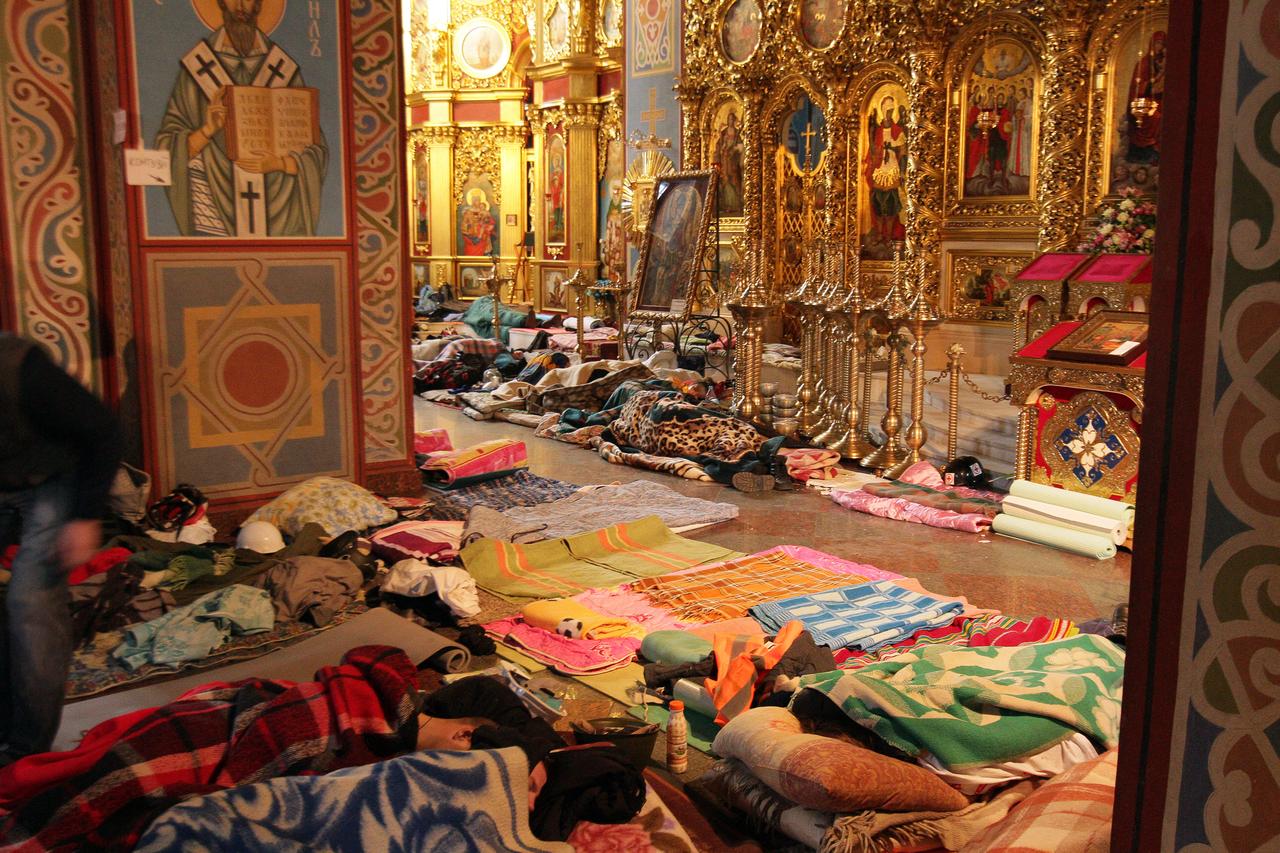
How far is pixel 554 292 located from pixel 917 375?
46.5ft

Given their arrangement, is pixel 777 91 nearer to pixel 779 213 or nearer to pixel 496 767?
pixel 779 213

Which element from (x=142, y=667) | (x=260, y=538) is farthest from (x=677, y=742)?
(x=260, y=538)

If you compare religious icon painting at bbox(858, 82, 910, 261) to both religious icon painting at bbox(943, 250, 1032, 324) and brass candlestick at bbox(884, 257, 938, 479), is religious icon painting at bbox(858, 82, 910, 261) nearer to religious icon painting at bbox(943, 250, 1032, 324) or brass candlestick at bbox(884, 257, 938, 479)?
religious icon painting at bbox(943, 250, 1032, 324)

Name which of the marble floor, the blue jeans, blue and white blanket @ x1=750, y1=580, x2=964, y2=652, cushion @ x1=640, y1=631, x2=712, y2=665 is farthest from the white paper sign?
blue and white blanket @ x1=750, y1=580, x2=964, y2=652

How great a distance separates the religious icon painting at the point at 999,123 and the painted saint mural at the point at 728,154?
391 cm

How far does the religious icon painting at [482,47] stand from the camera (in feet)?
75.6

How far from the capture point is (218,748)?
9.78 feet

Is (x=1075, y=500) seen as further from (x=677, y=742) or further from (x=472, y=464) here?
(x=472, y=464)

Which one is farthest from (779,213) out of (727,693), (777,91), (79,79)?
(727,693)

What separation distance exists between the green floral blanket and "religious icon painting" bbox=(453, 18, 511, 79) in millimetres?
21314

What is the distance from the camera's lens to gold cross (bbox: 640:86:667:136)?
53.7 ft

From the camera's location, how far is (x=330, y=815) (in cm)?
253

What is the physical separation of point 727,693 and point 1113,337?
4042 millimetres

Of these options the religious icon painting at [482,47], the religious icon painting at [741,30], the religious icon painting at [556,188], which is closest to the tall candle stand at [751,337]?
the religious icon painting at [741,30]
